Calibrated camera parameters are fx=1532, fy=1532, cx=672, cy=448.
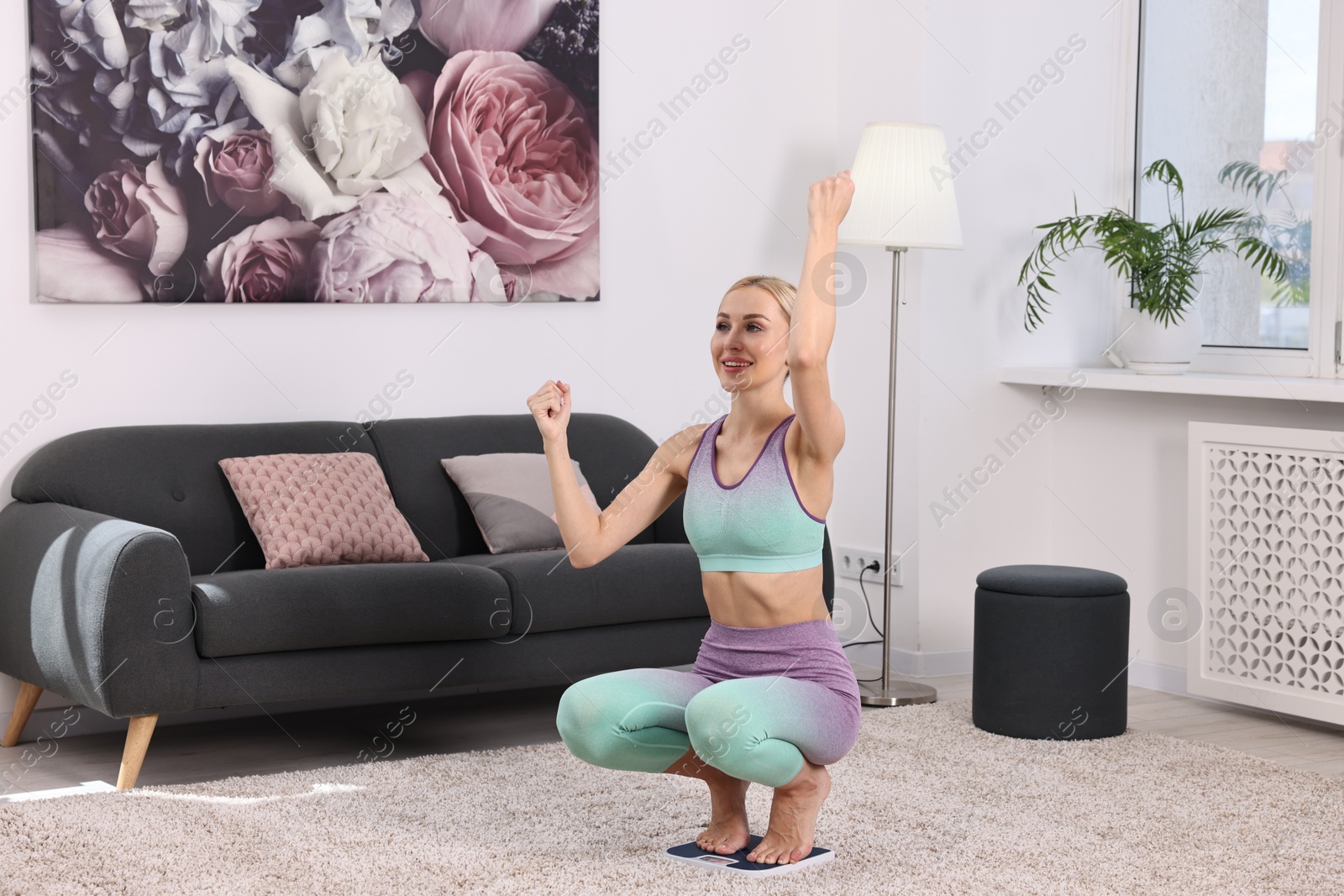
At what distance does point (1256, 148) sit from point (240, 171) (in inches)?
114

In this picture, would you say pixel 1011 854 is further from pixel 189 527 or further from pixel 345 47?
pixel 345 47

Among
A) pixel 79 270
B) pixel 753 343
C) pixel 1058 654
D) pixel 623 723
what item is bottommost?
pixel 1058 654

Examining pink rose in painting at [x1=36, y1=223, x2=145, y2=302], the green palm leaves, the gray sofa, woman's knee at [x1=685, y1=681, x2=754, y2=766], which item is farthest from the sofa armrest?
the green palm leaves

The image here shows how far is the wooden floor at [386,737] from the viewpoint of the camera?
364 cm

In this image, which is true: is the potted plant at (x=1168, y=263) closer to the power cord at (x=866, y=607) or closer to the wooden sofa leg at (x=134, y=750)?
the power cord at (x=866, y=607)

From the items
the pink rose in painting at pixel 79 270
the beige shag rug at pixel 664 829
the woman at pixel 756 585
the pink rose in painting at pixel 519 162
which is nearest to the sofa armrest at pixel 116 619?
the beige shag rug at pixel 664 829

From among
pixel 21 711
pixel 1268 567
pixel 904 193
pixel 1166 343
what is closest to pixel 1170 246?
pixel 1166 343

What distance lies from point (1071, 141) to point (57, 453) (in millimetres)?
3159

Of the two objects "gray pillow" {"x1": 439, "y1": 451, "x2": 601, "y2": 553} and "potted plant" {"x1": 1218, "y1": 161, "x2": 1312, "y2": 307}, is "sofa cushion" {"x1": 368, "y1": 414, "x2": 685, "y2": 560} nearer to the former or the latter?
"gray pillow" {"x1": 439, "y1": 451, "x2": 601, "y2": 553}

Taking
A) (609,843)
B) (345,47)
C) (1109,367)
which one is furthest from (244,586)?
(1109,367)

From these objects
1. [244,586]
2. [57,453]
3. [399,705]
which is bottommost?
[399,705]

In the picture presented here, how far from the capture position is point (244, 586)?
3.41 metres

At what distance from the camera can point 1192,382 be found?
169 inches

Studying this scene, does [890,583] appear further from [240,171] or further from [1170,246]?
[240,171]
